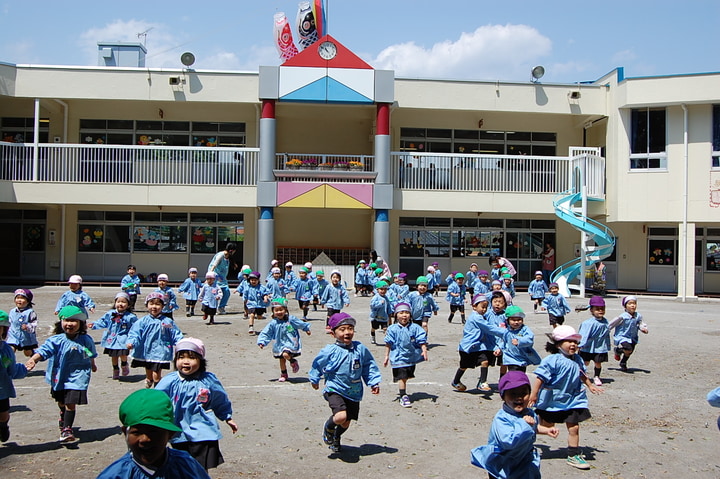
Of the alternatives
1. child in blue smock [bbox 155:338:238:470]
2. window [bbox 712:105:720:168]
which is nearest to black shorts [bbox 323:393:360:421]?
child in blue smock [bbox 155:338:238:470]

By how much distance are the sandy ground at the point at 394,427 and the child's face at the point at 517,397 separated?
68.1 inches

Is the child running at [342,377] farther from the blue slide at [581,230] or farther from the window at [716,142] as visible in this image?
the window at [716,142]

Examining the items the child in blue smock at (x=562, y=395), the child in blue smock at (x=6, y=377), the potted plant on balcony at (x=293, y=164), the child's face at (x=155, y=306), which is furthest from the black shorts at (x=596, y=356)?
the potted plant on balcony at (x=293, y=164)

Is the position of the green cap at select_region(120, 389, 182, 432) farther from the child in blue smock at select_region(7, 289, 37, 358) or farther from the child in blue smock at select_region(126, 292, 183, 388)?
the child in blue smock at select_region(7, 289, 37, 358)

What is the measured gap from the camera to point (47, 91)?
2405 cm

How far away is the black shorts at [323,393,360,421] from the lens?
21.4 feet

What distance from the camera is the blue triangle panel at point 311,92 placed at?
2364 centimetres

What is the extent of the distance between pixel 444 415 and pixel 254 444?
2463 mm


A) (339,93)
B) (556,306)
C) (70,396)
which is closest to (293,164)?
(339,93)

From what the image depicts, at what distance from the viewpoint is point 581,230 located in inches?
905

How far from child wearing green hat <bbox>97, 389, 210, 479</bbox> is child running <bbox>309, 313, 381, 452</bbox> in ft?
11.6

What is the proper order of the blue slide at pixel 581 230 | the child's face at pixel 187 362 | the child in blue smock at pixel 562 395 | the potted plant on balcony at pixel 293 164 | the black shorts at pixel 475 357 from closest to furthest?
1. the child's face at pixel 187 362
2. the child in blue smock at pixel 562 395
3. the black shorts at pixel 475 357
4. the blue slide at pixel 581 230
5. the potted plant on balcony at pixel 293 164

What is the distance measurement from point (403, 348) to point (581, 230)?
16306 millimetres

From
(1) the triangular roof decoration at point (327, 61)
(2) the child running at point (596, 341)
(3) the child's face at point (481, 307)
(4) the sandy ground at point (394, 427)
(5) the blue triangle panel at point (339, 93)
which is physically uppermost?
(1) the triangular roof decoration at point (327, 61)
